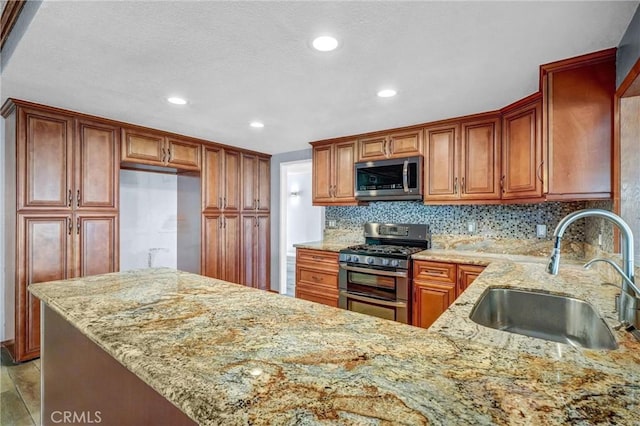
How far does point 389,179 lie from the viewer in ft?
Answer: 11.4

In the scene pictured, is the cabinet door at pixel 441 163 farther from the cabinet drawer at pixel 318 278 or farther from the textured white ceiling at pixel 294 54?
the cabinet drawer at pixel 318 278

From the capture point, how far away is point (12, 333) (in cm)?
280

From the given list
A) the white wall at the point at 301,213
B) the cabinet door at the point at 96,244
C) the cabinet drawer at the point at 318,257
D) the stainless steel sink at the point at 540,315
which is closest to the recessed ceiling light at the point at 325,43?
the stainless steel sink at the point at 540,315

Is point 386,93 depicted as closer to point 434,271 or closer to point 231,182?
point 434,271

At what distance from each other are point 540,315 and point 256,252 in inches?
146

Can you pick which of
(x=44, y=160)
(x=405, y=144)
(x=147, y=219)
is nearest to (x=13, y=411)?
(x=44, y=160)

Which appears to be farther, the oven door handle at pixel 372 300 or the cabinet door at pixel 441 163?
the cabinet door at pixel 441 163

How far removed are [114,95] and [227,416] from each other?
2.75 meters

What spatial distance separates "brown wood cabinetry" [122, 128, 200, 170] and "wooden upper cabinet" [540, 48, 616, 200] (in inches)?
139

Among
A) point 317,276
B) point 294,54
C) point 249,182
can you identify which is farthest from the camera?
point 249,182

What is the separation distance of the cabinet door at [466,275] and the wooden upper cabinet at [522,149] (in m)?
0.71

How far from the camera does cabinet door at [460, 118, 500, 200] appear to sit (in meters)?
2.91

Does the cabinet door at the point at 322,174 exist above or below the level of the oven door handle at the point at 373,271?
above

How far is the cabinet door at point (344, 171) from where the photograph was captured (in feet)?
12.3
